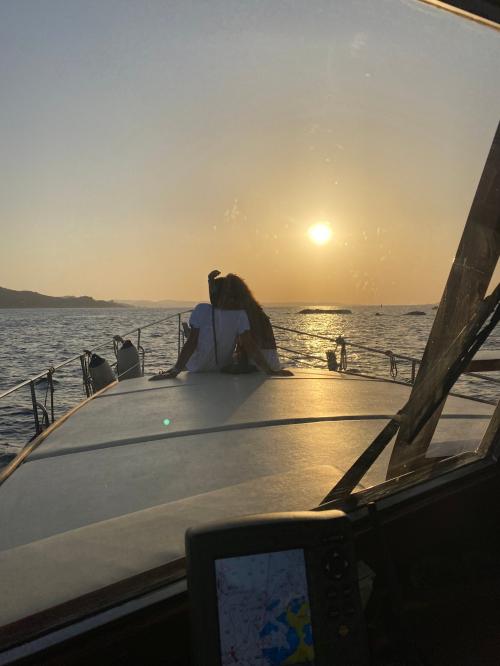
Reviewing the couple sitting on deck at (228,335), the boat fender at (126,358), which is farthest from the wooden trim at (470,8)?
the boat fender at (126,358)

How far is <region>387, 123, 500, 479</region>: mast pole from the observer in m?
1.48

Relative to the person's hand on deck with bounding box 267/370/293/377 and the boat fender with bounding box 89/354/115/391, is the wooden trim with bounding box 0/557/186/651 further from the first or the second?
the boat fender with bounding box 89/354/115/391

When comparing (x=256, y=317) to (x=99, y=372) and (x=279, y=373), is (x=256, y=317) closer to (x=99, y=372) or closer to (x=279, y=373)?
(x=279, y=373)

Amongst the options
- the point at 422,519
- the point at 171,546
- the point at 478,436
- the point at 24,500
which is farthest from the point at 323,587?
the point at 24,500

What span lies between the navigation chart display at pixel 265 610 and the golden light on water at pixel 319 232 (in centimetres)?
135

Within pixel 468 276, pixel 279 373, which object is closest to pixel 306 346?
pixel 279 373

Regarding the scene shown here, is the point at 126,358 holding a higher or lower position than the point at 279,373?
lower

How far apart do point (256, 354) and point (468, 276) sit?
3268mm

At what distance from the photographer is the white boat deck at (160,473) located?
1.39 metres

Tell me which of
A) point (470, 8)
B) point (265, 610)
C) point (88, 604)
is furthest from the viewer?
point (470, 8)

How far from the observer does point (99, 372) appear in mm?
7227

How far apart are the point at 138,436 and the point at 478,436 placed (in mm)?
1596

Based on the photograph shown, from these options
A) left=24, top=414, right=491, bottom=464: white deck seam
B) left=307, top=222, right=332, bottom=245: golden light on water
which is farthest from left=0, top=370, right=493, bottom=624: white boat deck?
left=307, top=222, right=332, bottom=245: golden light on water

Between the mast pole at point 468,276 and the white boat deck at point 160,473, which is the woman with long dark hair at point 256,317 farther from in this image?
the mast pole at point 468,276
